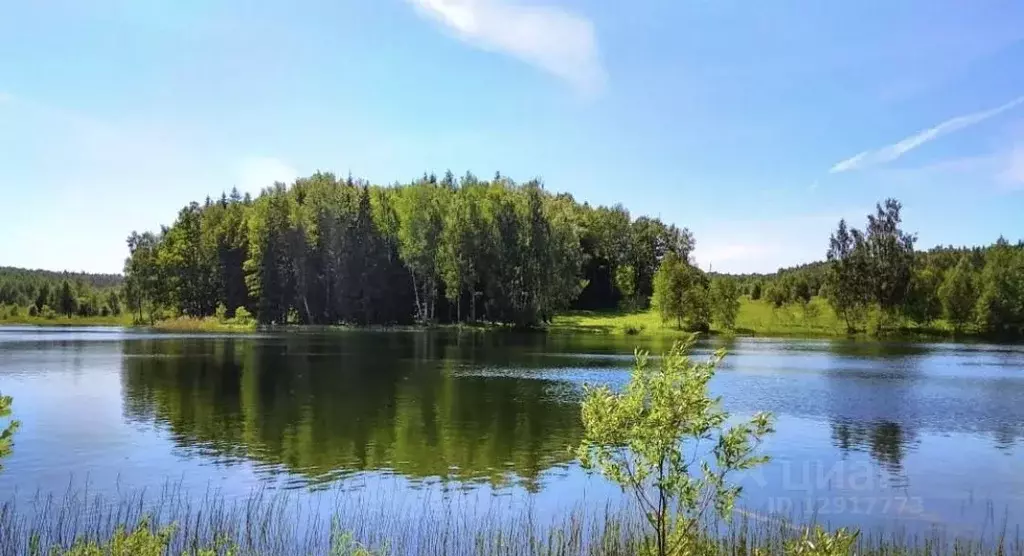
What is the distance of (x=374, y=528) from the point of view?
16453mm

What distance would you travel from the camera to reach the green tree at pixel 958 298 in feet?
387

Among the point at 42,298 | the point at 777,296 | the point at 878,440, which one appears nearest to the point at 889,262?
the point at 777,296

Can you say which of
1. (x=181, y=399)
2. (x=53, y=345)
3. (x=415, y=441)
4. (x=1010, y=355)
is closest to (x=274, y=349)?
A: (x=53, y=345)

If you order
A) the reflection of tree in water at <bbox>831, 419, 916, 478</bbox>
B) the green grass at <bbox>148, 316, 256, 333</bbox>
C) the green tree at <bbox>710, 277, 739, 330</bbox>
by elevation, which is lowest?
the reflection of tree in water at <bbox>831, 419, 916, 478</bbox>

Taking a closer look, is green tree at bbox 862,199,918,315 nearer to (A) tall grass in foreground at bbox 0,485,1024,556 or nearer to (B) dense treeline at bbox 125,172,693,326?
(B) dense treeline at bbox 125,172,693,326

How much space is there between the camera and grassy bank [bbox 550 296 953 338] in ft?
382

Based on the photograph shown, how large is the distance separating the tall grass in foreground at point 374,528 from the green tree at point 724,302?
100029 millimetres

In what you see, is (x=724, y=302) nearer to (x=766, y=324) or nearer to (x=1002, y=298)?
(x=766, y=324)

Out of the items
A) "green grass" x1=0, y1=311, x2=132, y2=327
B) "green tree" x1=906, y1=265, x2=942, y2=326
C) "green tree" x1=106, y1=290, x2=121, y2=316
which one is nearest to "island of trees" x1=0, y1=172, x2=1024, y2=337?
"green tree" x1=906, y1=265, x2=942, y2=326

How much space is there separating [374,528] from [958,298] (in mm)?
127187

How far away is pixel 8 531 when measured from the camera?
49.2 feet

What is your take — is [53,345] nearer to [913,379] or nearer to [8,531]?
[8,531]

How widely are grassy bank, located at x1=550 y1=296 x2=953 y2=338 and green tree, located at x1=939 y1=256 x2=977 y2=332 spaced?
2.43 meters

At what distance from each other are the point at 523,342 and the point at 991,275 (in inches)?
3335
